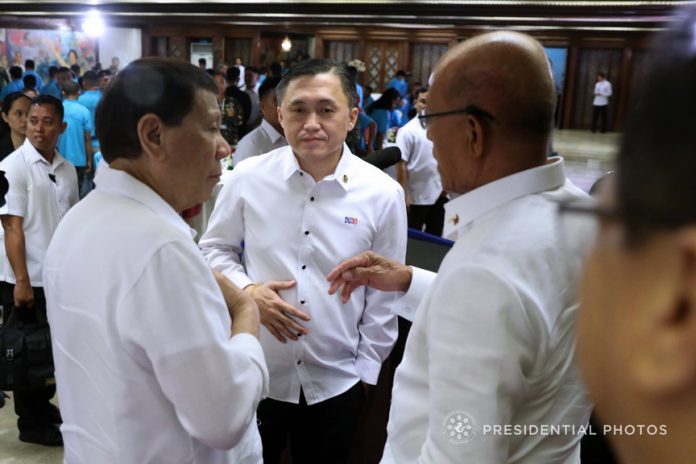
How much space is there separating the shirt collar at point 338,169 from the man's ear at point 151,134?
2.47 feet

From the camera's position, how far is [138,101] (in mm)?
1247

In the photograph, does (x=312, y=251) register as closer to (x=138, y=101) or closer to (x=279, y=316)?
(x=279, y=316)

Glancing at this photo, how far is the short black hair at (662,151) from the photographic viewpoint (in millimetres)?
354

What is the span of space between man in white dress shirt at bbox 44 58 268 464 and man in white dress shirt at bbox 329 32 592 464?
0.37 m

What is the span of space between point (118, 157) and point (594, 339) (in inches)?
44.1

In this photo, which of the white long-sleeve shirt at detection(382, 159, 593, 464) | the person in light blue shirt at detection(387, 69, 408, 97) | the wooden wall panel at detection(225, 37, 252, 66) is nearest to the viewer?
the white long-sleeve shirt at detection(382, 159, 593, 464)

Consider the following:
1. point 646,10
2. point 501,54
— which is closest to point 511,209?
point 501,54

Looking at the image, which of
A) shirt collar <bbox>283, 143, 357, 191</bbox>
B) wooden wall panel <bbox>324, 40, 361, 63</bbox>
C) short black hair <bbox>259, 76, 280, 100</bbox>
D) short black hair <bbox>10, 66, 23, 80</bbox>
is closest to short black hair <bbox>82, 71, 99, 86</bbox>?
short black hair <bbox>10, 66, 23, 80</bbox>

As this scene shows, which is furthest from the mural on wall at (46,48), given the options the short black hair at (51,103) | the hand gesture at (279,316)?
the hand gesture at (279,316)

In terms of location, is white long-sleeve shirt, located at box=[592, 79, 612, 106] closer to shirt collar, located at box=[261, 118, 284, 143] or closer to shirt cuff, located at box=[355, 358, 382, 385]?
shirt collar, located at box=[261, 118, 284, 143]

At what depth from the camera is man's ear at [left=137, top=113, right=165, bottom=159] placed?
1.25m

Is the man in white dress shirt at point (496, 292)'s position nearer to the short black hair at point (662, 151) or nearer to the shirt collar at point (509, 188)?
the shirt collar at point (509, 188)

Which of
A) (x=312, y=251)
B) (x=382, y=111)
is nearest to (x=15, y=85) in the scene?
(x=382, y=111)

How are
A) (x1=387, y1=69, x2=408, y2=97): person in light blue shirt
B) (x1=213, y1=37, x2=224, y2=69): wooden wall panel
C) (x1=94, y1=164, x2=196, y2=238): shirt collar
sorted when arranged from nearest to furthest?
1. (x1=94, y1=164, x2=196, y2=238): shirt collar
2. (x1=387, y1=69, x2=408, y2=97): person in light blue shirt
3. (x1=213, y1=37, x2=224, y2=69): wooden wall panel
